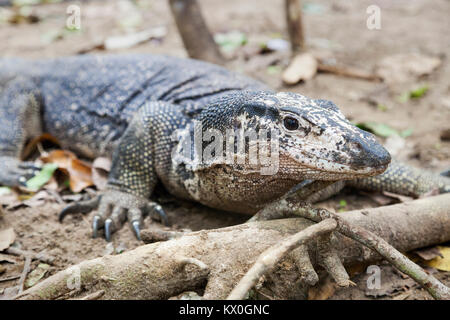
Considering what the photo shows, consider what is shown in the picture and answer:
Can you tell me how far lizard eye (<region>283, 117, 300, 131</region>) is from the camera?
3061 mm

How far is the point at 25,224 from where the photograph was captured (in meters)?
4.08

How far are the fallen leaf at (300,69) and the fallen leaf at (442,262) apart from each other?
382 cm

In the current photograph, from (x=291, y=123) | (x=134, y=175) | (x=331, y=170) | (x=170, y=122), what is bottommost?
(x=134, y=175)

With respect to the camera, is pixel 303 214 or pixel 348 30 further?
pixel 348 30

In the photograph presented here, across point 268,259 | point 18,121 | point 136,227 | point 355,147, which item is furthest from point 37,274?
point 18,121

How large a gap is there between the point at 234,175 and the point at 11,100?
373 cm

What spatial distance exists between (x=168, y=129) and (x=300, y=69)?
3.44 metres

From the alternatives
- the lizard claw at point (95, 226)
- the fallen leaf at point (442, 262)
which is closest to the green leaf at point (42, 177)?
the lizard claw at point (95, 226)

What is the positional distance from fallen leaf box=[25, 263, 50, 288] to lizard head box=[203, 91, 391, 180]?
181 centimetres

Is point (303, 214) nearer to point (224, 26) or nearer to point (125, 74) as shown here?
point (125, 74)

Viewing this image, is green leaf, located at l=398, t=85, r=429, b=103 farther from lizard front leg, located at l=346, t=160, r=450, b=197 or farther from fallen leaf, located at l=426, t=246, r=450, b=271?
fallen leaf, located at l=426, t=246, r=450, b=271

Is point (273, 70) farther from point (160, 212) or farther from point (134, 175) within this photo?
point (160, 212)

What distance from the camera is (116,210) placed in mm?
4215

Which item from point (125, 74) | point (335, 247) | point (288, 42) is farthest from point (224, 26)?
point (335, 247)
